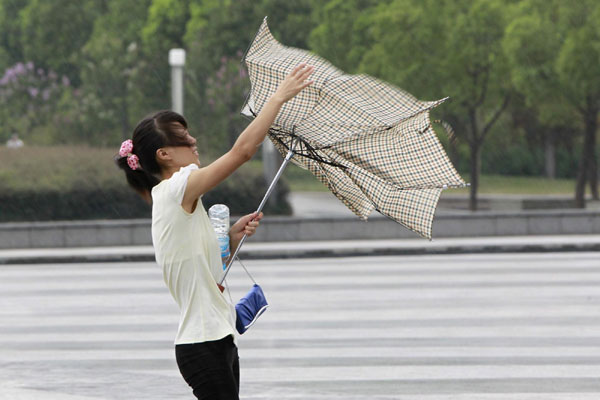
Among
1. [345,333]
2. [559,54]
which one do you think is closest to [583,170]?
[559,54]

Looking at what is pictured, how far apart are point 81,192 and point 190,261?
18110 millimetres

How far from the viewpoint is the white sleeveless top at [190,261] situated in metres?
3.81

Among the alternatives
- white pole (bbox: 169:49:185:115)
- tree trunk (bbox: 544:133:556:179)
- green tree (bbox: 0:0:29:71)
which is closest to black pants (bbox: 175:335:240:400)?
white pole (bbox: 169:49:185:115)

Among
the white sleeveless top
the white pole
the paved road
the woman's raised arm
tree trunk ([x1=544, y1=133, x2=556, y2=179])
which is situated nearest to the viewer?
the woman's raised arm

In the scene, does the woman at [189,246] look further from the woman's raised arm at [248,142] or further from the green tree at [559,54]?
the green tree at [559,54]

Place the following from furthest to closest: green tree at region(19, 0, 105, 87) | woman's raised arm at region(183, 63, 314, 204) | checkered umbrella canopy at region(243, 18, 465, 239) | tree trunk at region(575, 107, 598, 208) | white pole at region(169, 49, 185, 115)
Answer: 1. green tree at region(19, 0, 105, 87)
2. tree trunk at region(575, 107, 598, 208)
3. white pole at region(169, 49, 185, 115)
4. checkered umbrella canopy at region(243, 18, 465, 239)
5. woman's raised arm at region(183, 63, 314, 204)

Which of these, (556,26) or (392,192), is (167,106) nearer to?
(556,26)

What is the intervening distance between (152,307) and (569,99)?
637 inches

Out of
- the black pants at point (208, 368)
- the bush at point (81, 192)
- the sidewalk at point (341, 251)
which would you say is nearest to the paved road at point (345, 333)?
the sidewalk at point (341, 251)

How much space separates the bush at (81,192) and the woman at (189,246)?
17.0m

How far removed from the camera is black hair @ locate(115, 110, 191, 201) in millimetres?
3947

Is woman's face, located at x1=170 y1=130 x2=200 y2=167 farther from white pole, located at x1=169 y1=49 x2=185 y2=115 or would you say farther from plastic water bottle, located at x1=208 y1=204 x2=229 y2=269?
white pole, located at x1=169 y1=49 x2=185 y2=115

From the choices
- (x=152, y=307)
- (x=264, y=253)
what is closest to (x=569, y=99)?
(x=264, y=253)

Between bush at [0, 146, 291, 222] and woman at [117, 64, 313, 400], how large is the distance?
668 inches
